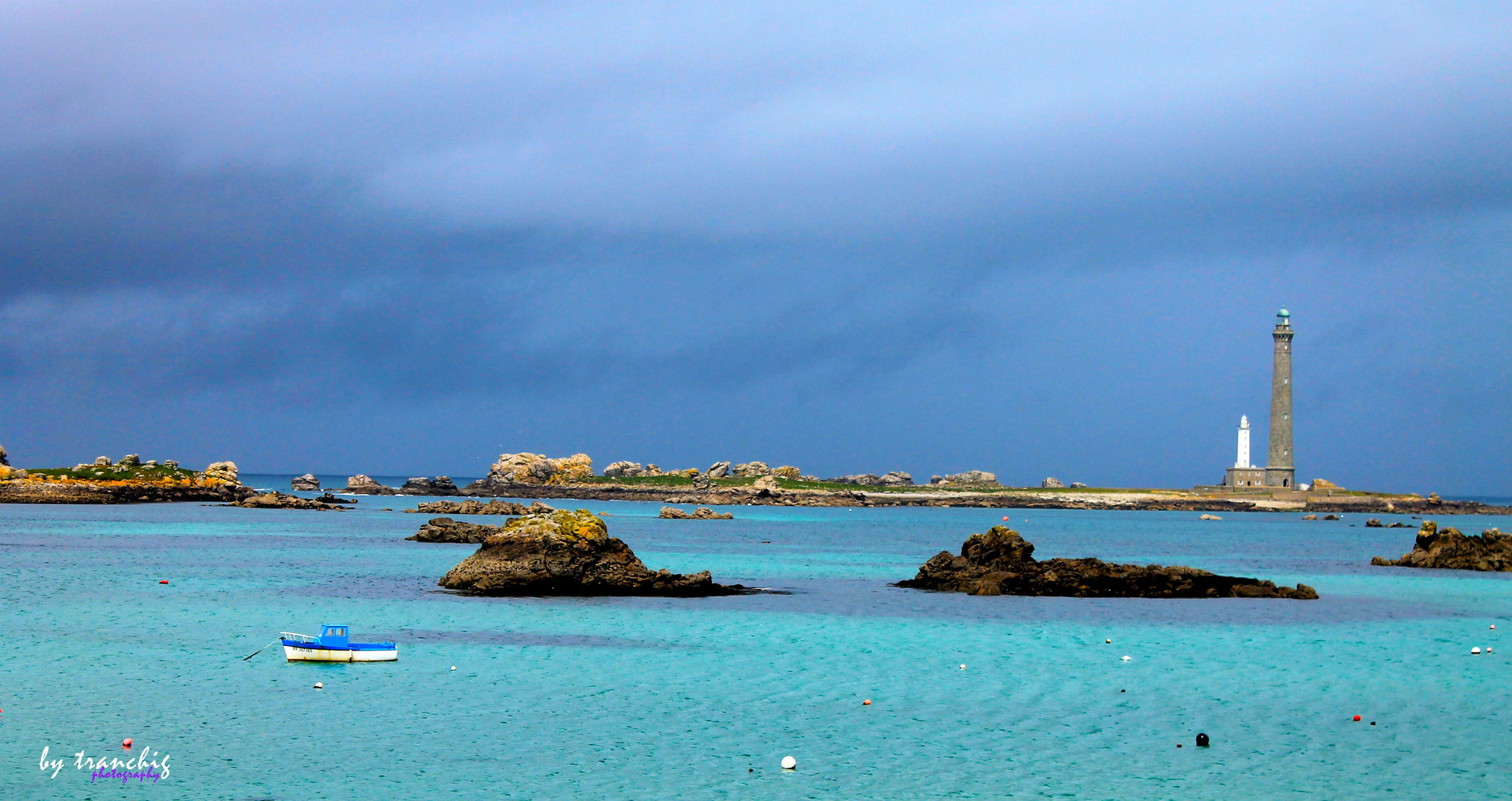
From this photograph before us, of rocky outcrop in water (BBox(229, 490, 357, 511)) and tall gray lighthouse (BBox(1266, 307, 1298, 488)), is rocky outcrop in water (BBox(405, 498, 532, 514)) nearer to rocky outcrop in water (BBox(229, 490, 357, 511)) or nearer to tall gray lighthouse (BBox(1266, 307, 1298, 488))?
rocky outcrop in water (BBox(229, 490, 357, 511))

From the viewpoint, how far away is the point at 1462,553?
7288 cm

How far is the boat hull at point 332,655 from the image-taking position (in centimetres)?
3058

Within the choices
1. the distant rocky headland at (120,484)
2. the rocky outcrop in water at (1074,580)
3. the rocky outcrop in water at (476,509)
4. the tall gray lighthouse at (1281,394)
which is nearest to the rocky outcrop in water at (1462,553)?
the rocky outcrop in water at (1074,580)

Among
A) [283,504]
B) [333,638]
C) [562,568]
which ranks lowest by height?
[333,638]

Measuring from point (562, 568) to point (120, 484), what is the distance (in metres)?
122

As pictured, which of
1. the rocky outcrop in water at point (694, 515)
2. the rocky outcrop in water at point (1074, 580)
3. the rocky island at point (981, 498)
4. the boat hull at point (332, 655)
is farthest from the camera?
the rocky island at point (981, 498)

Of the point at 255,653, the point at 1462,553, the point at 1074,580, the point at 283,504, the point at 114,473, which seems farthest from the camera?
the point at 114,473

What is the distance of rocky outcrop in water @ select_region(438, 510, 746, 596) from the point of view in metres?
47.6

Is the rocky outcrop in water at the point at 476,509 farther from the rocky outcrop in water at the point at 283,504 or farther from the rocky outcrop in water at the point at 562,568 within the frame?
the rocky outcrop in water at the point at 562,568

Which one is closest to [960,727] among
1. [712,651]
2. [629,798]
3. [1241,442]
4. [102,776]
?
[629,798]

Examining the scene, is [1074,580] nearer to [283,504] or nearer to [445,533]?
[445,533]

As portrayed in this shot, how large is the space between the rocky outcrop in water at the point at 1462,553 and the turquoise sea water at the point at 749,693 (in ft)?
63.5

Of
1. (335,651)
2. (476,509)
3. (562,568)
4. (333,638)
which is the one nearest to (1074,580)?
(562,568)

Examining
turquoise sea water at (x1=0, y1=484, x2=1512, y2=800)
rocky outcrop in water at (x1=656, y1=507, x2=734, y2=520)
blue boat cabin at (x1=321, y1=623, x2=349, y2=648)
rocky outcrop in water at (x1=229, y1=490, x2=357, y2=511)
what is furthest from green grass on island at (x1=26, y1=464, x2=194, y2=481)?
blue boat cabin at (x1=321, y1=623, x2=349, y2=648)
